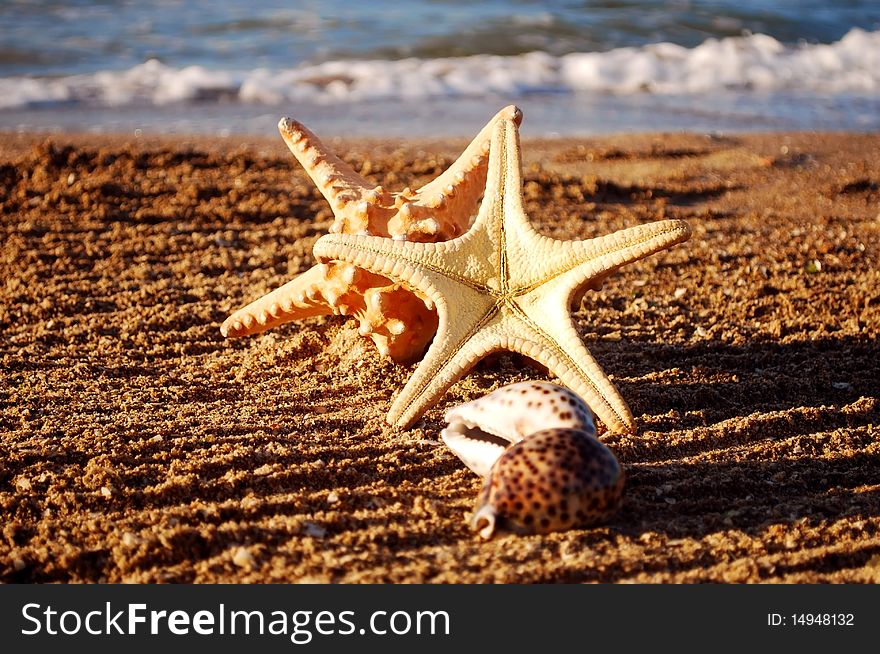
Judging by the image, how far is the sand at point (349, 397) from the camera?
279 cm

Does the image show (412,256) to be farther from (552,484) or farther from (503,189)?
(552,484)

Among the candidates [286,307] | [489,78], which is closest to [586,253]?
[286,307]

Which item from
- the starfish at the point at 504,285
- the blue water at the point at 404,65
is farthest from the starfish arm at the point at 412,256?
the blue water at the point at 404,65

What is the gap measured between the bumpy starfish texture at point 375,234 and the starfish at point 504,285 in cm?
16

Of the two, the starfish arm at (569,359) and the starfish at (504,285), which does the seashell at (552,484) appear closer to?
the starfish arm at (569,359)

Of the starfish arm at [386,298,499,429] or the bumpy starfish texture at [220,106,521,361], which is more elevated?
the bumpy starfish texture at [220,106,521,361]

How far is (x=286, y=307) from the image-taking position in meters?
3.98

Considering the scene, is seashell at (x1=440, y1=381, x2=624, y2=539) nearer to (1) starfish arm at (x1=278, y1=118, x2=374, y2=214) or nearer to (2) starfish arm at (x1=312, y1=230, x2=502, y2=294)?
(2) starfish arm at (x1=312, y1=230, x2=502, y2=294)

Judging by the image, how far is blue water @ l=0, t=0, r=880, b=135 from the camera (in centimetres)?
1042

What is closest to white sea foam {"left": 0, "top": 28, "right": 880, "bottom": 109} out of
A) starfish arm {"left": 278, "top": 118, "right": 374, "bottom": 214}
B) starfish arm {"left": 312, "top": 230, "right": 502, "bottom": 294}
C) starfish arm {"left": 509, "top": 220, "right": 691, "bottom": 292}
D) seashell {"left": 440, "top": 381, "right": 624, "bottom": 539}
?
starfish arm {"left": 278, "top": 118, "right": 374, "bottom": 214}

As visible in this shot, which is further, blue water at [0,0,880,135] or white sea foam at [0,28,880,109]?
white sea foam at [0,28,880,109]

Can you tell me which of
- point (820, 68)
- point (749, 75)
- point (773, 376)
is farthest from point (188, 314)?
point (820, 68)

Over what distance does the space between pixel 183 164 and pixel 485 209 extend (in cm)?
436

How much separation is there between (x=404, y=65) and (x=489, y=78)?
1.26 metres
